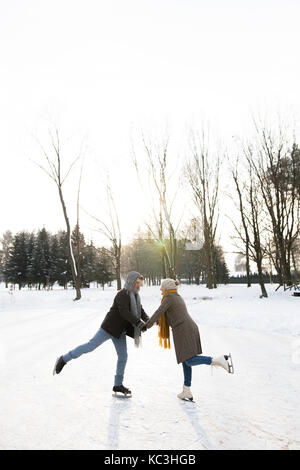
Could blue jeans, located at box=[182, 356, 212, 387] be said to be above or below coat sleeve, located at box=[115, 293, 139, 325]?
below

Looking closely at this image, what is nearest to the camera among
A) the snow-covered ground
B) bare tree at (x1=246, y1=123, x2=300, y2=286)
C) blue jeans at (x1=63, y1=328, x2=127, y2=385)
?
the snow-covered ground

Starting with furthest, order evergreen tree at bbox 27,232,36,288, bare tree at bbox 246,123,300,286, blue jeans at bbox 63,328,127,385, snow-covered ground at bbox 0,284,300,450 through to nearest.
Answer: evergreen tree at bbox 27,232,36,288 → bare tree at bbox 246,123,300,286 → blue jeans at bbox 63,328,127,385 → snow-covered ground at bbox 0,284,300,450

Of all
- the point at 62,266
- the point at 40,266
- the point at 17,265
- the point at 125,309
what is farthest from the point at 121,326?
the point at 17,265

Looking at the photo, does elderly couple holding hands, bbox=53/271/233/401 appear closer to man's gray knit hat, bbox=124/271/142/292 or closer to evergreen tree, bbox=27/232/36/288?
man's gray knit hat, bbox=124/271/142/292

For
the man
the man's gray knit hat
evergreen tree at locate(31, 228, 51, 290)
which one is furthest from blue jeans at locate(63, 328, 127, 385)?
evergreen tree at locate(31, 228, 51, 290)

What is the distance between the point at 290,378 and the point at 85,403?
129 inches

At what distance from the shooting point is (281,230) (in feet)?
69.9

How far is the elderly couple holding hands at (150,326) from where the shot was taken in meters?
4.41

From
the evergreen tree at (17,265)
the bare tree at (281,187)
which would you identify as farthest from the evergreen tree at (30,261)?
the bare tree at (281,187)

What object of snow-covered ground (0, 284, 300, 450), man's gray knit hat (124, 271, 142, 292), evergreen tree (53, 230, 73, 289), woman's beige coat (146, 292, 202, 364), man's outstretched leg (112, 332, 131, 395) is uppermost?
evergreen tree (53, 230, 73, 289)

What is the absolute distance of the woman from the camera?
Result: 439 centimetres

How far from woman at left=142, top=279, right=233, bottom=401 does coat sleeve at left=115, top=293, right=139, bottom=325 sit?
0.23 m

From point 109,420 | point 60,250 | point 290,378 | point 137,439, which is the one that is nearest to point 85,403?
point 109,420

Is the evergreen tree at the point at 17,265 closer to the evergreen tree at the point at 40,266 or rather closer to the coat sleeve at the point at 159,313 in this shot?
the evergreen tree at the point at 40,266
